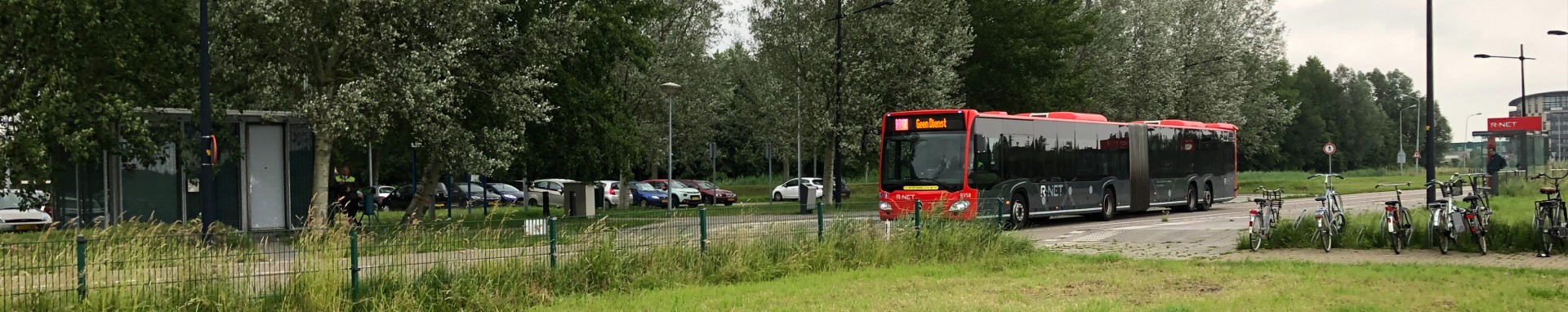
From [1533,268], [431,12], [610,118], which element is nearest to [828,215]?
[1533,268]

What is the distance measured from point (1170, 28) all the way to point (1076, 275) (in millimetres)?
39077

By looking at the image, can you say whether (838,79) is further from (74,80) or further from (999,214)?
(74,80)

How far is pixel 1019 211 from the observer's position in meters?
24.8

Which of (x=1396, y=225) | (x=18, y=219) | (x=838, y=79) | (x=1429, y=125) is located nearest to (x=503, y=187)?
(x=838, y=79)

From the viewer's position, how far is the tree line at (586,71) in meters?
20.4

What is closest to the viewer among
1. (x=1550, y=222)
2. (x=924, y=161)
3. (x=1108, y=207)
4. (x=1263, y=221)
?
(x=1550, y=222)

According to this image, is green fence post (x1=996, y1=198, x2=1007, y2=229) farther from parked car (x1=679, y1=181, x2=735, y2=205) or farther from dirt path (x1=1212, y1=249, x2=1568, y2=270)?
parked car (x1=679, y1=181, x2=735, y2=205)

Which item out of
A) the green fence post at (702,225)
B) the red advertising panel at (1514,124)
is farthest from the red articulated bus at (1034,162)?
the red advertising panel at (1514,124)

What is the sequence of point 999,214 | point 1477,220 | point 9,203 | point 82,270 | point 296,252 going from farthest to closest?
1. point 9,203
2. point 999,214
3. point 1477,220
4. point 296,252
5. point 82,270

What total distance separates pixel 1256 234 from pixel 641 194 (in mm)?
32432

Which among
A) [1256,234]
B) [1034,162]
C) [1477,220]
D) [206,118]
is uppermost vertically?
[206,118]

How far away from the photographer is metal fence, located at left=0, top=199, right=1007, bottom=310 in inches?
360

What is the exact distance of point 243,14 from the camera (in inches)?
850

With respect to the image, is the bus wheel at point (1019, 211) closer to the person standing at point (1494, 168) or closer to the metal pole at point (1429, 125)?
the metal pole at point (1429, 125)
